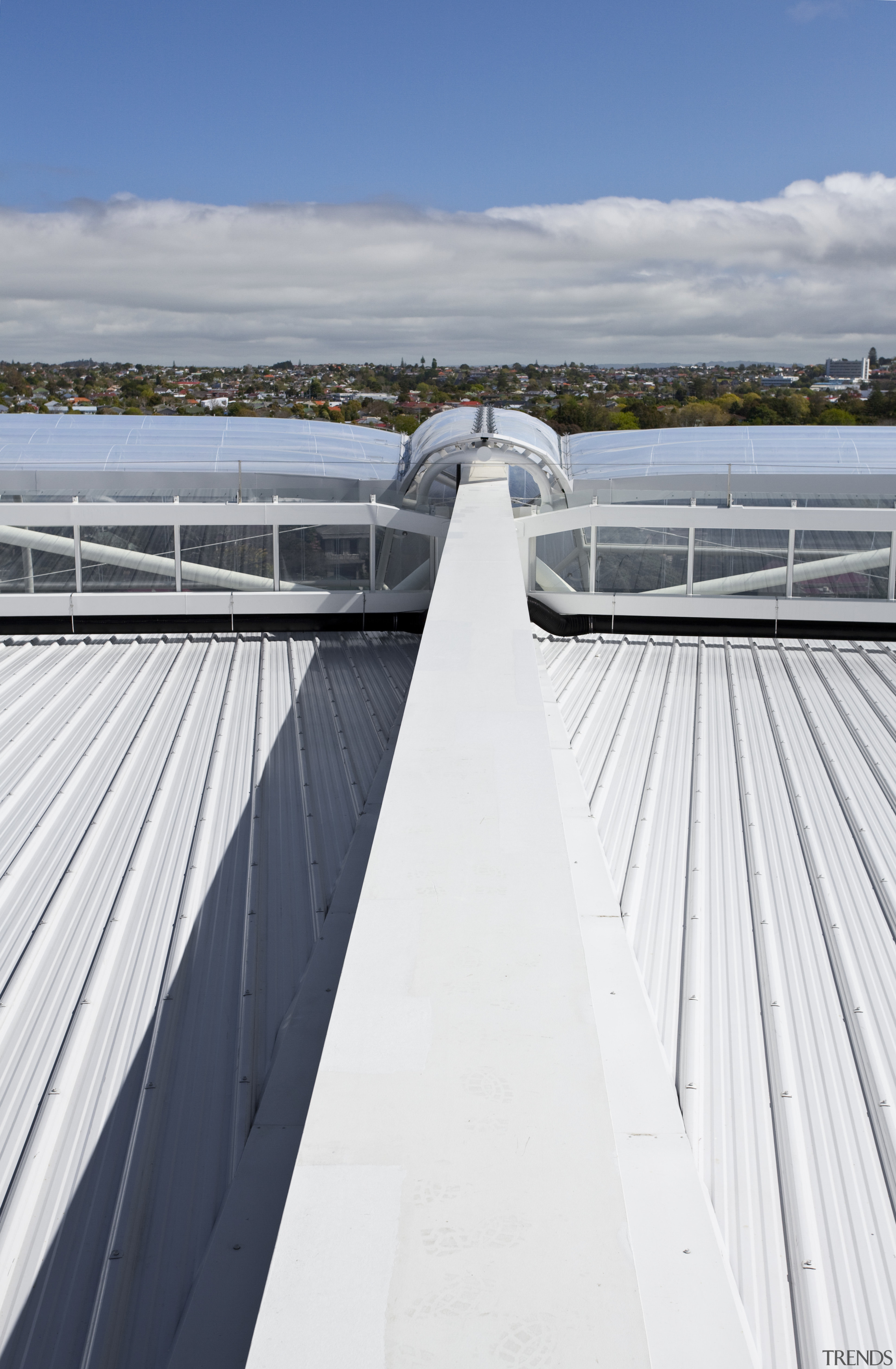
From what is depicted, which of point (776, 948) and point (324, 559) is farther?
point (324, 559)

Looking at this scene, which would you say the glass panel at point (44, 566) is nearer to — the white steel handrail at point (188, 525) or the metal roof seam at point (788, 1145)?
the white steel handrail at point (188, 525)

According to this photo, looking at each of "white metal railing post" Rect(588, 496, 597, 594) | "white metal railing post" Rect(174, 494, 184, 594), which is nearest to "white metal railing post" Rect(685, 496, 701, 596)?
"white metal railing post" Rect(588, 496, 597, 594)

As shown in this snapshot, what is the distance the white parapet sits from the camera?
371 cm

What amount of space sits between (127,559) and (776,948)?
15.1 meters

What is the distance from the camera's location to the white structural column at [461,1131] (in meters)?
3.71

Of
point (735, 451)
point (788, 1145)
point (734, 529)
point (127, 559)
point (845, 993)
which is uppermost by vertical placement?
point (735, 451)

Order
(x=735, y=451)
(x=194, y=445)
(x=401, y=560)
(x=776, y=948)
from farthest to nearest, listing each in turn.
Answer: (x=194, y=445)
(x=735, y=451)
(x=401, y=560)
(x=776, y=948)

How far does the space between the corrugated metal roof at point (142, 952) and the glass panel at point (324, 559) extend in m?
4.51

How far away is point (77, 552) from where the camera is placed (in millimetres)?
19156

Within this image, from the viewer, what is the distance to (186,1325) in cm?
543

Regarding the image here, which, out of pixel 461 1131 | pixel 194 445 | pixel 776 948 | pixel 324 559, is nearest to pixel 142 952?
pixel 461 1131

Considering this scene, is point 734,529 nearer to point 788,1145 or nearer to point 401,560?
point 401,560

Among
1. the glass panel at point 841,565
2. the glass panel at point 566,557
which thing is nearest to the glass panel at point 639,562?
the glass panel at point 566,557

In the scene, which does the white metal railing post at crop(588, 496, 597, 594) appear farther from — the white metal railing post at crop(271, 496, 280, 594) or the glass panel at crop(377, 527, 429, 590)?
the white metal railing post at crop(271, 496, 280, 594)
